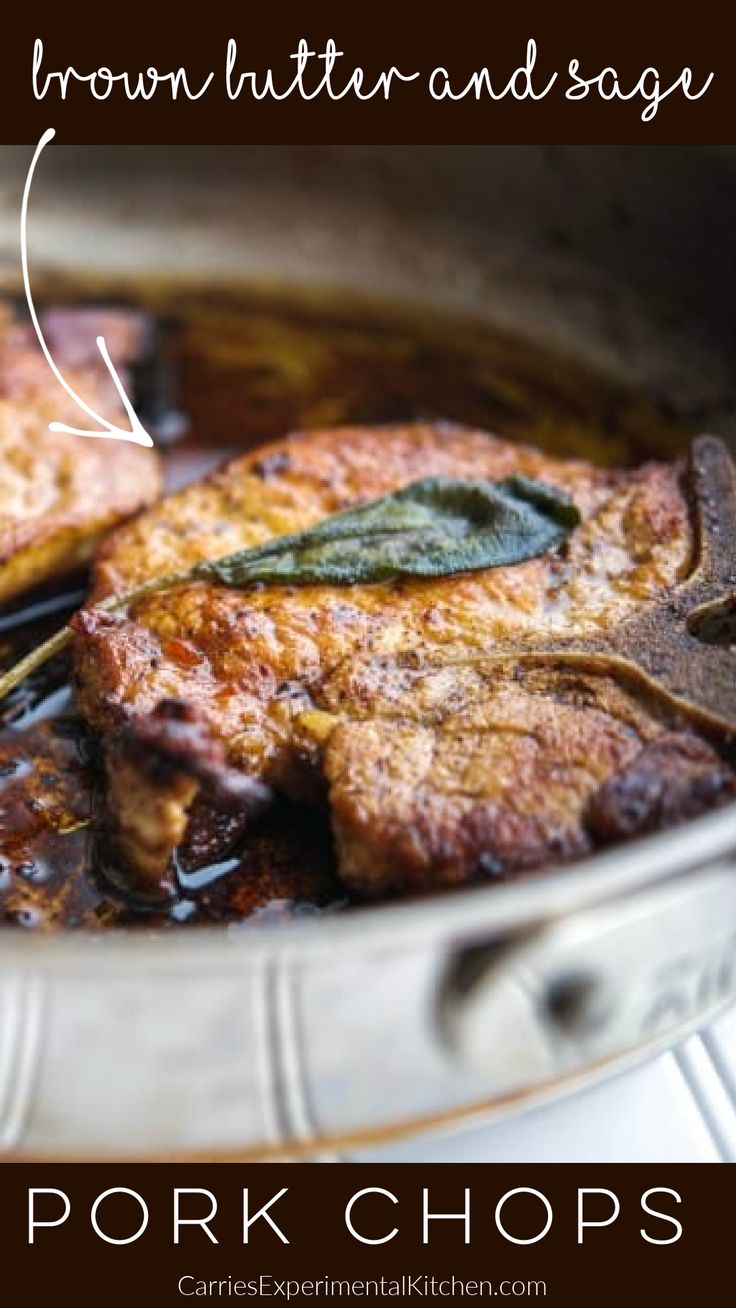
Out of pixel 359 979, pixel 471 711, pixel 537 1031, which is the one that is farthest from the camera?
pixel 471 711

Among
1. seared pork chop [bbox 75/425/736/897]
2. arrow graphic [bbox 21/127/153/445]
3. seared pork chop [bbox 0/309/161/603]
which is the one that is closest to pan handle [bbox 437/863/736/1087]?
seared pork chop [bbox 75/425/736/897]

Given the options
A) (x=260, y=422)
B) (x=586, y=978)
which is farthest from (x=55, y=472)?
(x=586, y=978)

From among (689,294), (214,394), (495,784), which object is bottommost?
(214,394)

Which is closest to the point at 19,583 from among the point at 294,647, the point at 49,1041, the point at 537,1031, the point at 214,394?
the point at 294,647

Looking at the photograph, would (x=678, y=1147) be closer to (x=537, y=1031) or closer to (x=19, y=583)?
(x=537, y=1031)

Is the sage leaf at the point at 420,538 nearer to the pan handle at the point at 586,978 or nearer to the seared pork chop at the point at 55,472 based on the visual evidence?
the seared pork chop at the point at 55,472

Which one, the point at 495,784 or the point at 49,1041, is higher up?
the point at 495,784

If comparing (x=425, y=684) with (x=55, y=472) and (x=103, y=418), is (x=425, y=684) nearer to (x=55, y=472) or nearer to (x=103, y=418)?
(x=55, y=472)
